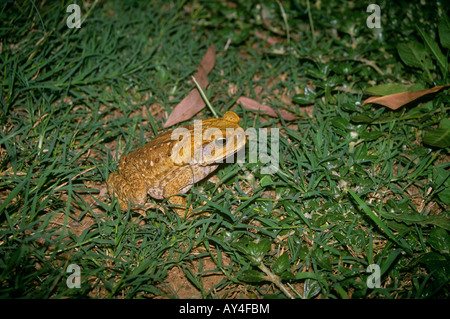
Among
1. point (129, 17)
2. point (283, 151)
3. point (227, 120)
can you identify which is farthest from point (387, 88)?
point (129, 17)

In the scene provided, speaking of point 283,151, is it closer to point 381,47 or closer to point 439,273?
point 439,273

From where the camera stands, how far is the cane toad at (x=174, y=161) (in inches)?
102

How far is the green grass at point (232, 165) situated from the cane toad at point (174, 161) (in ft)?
0.59

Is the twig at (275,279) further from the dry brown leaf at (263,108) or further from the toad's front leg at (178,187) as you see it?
the dry brown leaf at (263,108)

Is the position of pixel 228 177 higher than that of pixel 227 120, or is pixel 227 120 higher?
pixel 227 120

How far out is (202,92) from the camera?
10.9 feet

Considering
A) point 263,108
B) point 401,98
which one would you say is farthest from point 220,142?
point 401,98

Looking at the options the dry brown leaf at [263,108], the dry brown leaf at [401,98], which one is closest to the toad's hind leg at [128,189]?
the dry brown leaf at [263,108]

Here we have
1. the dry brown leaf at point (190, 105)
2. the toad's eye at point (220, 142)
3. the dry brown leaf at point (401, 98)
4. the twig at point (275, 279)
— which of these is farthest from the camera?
the dry brown leaf at point (190, 105)

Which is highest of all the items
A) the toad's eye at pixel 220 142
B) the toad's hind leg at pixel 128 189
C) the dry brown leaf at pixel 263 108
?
the dry brown leaf at pixel 263 108

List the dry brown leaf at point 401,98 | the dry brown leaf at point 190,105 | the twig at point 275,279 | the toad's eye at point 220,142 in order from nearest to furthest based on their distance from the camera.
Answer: the twig at point 275,279 → the toad's eye at point 220,142 → the dry brown leaf at point 401,98 → the dry brown leaf at point 190,105

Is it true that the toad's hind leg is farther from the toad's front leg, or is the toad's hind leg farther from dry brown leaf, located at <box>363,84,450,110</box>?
dry brown leaf, located at <box>363,84,450,110</box>

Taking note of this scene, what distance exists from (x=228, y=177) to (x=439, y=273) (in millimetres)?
1824

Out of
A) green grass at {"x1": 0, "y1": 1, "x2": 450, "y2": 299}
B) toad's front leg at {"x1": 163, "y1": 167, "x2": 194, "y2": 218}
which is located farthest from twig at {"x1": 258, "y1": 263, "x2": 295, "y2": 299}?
toad's front leg at {"x1": 163, "y1": 167, "x2": 194, "y2": 218}
